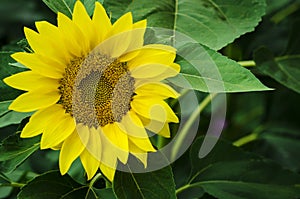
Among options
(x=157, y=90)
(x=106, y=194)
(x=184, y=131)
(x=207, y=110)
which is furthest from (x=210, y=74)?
(x=207, y=110)

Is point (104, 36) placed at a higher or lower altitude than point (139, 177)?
higher

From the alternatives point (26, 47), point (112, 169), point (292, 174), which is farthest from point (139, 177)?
point (292, 174)

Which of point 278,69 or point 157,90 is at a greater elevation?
point 157,90

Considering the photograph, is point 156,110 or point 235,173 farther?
point 235,173

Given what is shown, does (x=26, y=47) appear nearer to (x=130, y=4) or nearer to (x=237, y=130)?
(x=130, y=4)

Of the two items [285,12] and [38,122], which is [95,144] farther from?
[285,12]

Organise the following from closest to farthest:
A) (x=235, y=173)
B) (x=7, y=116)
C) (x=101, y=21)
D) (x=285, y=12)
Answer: (x=101, y=21)
(x=7, y=116)
(x=235, y=173)
(x=285, y=12)

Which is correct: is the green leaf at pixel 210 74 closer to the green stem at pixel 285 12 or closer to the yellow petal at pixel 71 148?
the yellow petal at pixel 71 148

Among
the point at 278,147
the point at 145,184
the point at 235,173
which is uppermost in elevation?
the point at 145,184
